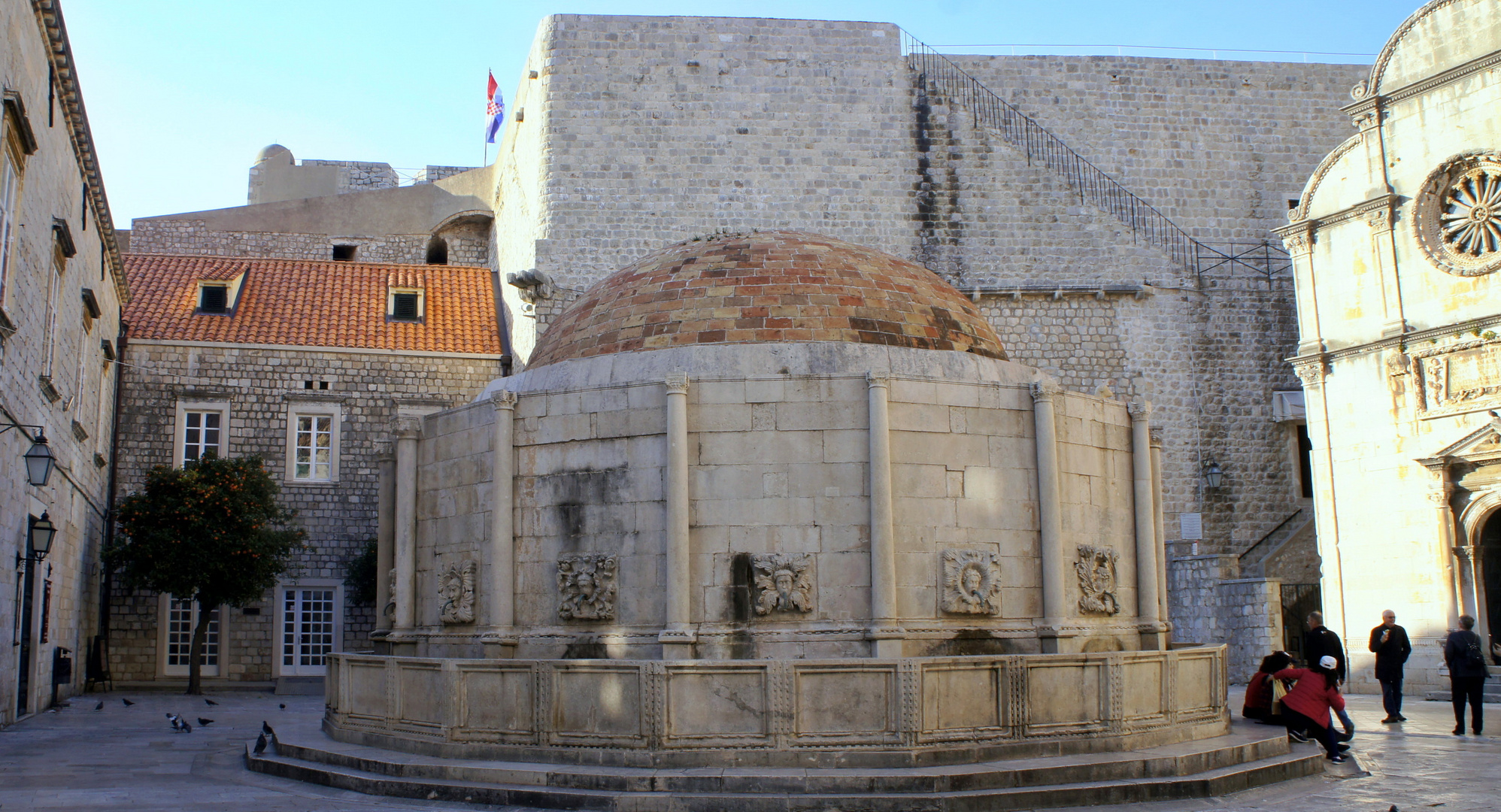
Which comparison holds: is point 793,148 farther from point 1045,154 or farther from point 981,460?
point 981,460

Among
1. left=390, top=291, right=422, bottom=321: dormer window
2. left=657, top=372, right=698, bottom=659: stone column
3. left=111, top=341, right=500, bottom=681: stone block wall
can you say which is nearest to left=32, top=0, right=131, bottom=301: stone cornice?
left=111, top=341, right=500, bottom=681: stone block wall

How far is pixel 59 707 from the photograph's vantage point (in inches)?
747

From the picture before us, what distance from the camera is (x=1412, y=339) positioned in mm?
20844

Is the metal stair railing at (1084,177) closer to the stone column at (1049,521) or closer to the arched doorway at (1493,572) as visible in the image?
the arched doorway at (1493,572)

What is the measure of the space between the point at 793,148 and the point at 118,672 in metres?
18.1

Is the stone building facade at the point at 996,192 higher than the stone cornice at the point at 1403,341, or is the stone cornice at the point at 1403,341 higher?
the stone building facade at the point at 996,192

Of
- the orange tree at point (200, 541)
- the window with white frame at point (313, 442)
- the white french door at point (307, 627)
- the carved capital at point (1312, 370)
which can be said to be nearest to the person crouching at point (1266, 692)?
the carved capital at point (1312, 370)

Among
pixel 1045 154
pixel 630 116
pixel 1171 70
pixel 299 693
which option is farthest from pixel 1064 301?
pixel 299 693

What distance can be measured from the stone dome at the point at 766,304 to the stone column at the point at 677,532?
1.11 metres

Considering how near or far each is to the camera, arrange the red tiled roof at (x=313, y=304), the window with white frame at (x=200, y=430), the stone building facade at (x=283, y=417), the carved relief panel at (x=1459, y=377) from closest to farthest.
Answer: the carved relief panel at (x=1459, y=377) < the stone building facade at (x=283, y=417) < the window with white frame at (x=200, y=430) < the red tiled roof at (x=313, y=304)

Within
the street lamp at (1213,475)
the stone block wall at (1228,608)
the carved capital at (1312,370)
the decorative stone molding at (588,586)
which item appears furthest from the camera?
the street lamp at (1213,475)

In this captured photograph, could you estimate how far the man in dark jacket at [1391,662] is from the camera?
1478 centimetres

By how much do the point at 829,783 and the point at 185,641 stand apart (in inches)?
839

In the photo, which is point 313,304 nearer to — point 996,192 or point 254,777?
point 996,192
